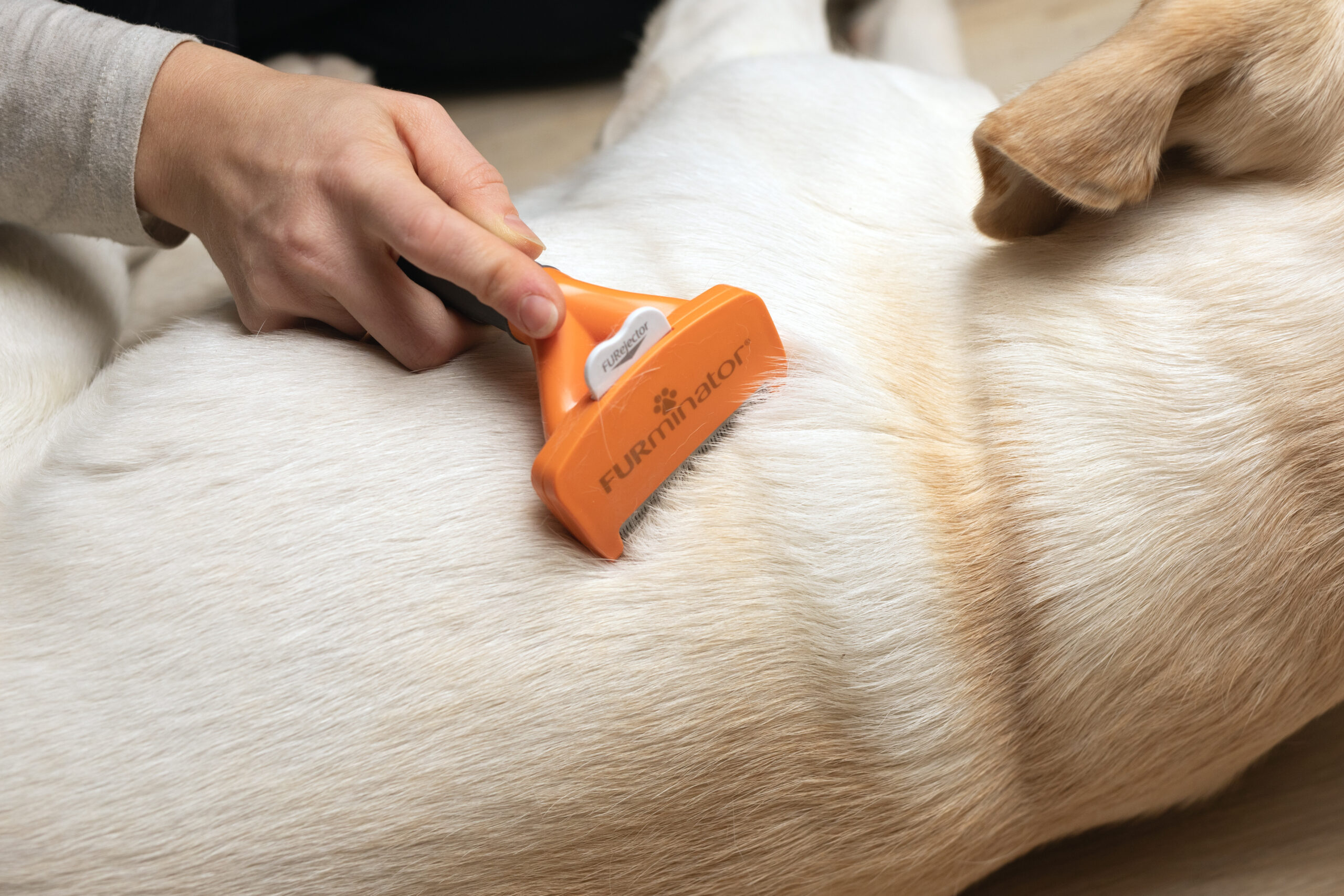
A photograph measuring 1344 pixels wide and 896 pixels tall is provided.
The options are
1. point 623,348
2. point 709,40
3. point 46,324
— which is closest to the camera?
point 623,348

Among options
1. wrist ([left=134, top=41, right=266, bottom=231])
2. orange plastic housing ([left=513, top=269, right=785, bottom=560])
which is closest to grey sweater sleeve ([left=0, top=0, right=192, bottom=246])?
wrist ([left=134, top=41, right=266, bottom=231])

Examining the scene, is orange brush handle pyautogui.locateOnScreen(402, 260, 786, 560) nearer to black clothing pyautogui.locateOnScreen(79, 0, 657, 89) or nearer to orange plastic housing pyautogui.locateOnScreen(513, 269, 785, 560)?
orange plastic housing pyautogui.locateOnScreen(513, 269, 785, 560)

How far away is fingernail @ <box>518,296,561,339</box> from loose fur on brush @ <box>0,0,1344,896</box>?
119 millimetres

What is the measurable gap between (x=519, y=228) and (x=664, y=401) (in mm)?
240

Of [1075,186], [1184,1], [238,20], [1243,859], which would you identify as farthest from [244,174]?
[1243,859]

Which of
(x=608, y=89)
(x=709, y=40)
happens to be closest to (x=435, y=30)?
(x=608, y=89)

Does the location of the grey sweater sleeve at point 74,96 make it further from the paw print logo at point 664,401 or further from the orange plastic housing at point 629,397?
the paw print logo at point 664,401

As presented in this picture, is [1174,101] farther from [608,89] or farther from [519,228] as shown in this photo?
[608,89]

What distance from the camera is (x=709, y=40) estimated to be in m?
1.57

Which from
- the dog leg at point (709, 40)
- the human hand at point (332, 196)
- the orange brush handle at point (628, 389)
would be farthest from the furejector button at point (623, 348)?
the dog leg at point (709, 40)

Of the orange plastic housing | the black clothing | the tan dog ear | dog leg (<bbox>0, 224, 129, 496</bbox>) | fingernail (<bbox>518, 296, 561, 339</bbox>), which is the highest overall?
the tan dog ear

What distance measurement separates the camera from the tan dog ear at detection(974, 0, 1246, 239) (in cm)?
84

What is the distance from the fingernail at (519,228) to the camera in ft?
2.89

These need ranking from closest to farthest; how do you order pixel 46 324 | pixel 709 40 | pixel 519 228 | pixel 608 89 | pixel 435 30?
pixel 519 228
pixel 46 324
pixel 709 40
pixel 435 30
pixel 608 89
